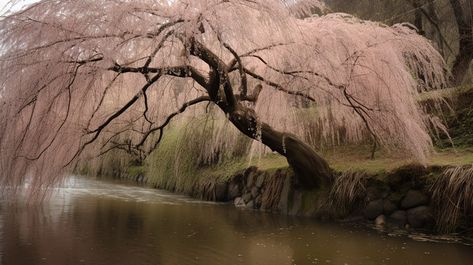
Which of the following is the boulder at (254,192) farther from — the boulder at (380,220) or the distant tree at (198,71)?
the boulder at (380,220)

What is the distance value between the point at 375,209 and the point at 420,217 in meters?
0.84

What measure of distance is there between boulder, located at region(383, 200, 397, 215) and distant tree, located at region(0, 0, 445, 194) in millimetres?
899

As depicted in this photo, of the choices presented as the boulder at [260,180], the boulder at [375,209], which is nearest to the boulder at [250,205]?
the boulder at [260,180]

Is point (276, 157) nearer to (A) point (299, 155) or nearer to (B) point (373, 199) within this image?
(A) point (299, 155)

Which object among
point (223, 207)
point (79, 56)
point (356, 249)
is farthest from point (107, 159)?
point (356, 249)

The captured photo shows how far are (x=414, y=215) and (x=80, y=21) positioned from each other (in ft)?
17.7

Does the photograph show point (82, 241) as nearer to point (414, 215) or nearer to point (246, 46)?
point (246, 46)

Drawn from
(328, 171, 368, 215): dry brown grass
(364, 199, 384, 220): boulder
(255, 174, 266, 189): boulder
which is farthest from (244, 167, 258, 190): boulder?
(364, 199, 384, 220): boulder

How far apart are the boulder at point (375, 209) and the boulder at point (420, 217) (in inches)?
20.5

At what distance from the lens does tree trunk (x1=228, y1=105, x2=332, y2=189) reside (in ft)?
28.0

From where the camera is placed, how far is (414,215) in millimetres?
7430

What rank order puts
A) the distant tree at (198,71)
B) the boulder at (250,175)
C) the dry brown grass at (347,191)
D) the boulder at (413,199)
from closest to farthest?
the distant tree at (198,71)
the boulder at (413,199)
the dry brown grass at (347,191)
the boulder at (250,175)

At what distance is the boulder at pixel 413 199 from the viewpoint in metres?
7.37

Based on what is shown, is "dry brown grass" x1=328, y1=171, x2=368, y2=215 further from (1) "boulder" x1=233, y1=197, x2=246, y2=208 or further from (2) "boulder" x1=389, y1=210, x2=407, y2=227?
(1) "boulder" x1=233, y1=197, x2=246, y2=208
